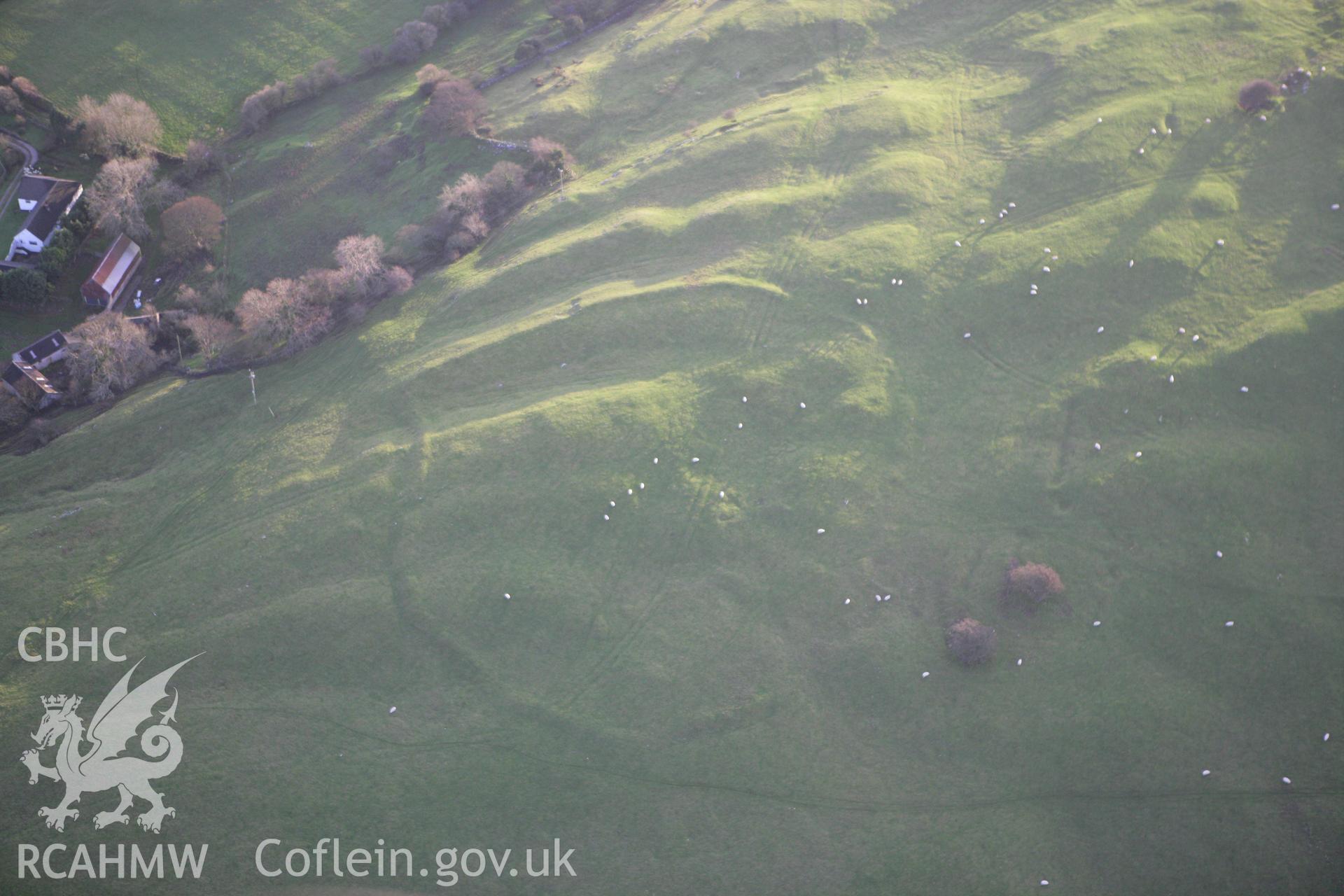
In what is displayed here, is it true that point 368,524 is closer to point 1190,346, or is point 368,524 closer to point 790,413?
point 790,413

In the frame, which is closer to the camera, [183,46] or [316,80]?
[316,80]

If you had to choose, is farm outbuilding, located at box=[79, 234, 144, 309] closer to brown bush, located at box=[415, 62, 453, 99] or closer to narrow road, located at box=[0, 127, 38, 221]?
narrow road, located at box=[0, 127, 38, 221]

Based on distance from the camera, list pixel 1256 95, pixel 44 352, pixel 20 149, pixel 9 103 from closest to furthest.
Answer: pixel 44 352 → pixel 1256 95 → pixel 20 149 → pixel 9 103

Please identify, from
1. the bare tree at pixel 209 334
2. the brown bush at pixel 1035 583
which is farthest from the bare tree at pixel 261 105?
the brown bush at pixel 1035 583

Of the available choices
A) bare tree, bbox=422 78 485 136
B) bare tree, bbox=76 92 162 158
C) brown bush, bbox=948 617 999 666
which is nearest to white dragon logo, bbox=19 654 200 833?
brown bush, bbox=948 617 999 666

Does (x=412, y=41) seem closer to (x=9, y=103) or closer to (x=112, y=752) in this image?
(x=9, y=103)

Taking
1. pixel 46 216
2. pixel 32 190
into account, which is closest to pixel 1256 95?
pixel 46 216
